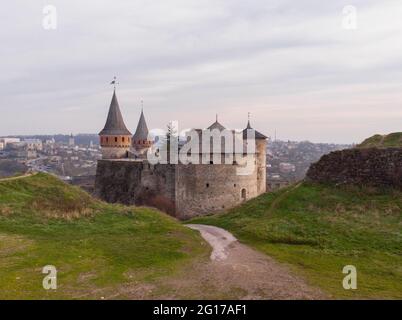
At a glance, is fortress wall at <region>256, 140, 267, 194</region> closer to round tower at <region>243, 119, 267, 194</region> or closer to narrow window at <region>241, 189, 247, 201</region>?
round tower at <region>243, 119, 267, 194</region>

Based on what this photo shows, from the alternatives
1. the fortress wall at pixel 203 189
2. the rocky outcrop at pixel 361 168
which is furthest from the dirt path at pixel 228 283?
the fortress wall at pixel 203 189

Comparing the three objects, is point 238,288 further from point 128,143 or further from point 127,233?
point 128,143

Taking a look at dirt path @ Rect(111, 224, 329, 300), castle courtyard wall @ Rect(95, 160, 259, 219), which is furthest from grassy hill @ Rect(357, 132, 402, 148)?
dirt path @ Rect(111, 224, 329, 300)

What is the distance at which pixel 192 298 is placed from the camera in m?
12.1

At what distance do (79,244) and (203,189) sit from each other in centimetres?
1752

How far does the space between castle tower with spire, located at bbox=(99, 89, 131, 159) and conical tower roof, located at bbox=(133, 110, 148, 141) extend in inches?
286

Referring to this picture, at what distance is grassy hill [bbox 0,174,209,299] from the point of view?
13188mm

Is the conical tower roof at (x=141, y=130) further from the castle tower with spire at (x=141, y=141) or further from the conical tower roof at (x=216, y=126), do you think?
the conical tower roof at (x=216, y=126)

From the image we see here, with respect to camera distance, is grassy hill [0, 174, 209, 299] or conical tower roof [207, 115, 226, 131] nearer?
grassy hill [0, 174, 209, 299]

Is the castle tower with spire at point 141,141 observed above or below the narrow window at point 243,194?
above

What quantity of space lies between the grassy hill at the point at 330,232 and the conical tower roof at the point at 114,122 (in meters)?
21.1

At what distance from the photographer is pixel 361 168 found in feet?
86.8

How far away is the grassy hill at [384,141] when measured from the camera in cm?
2794

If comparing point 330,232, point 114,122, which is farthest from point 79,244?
point 114,122
